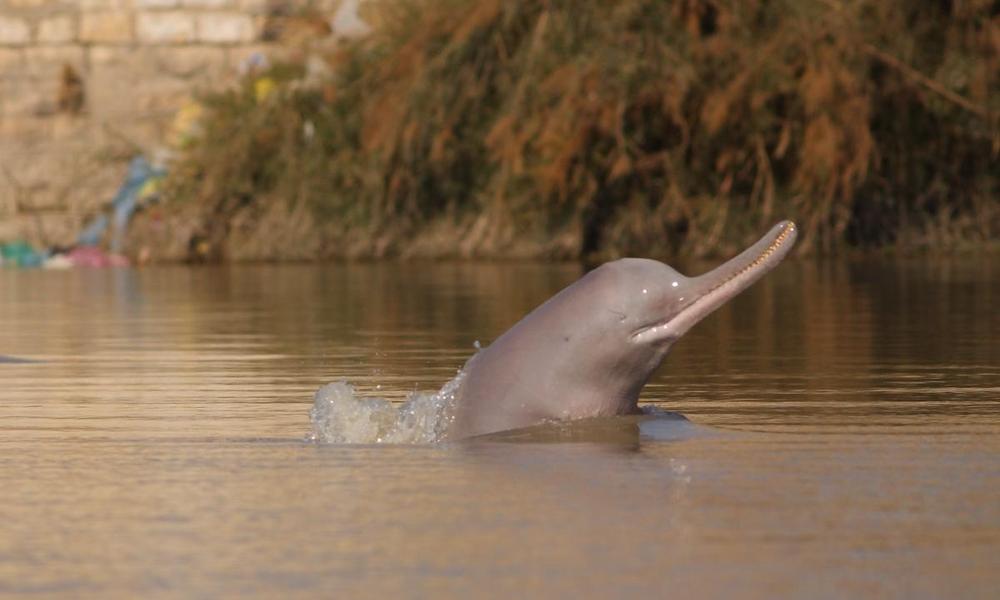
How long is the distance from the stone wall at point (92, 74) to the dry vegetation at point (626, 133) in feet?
9.60

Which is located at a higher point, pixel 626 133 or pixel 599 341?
pixel 626 133

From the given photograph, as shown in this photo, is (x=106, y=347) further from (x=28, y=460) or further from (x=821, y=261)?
(x=821, y=261)

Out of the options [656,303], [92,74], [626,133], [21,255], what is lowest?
[21,255]

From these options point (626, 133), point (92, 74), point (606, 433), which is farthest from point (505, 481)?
point (92, 74)

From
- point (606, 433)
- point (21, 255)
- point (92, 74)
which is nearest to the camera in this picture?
point (606, 433)

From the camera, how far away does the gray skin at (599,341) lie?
6625 millimetres

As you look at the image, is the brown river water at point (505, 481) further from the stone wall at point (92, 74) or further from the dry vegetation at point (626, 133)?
the stone wall at point (92, 74)

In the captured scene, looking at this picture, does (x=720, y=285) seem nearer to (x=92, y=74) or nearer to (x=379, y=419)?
(x=379, y=419)

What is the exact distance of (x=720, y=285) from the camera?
664cm

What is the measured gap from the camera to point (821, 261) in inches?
839

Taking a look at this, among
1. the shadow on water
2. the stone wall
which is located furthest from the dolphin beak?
the stone wall

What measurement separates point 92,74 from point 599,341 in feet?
72.8

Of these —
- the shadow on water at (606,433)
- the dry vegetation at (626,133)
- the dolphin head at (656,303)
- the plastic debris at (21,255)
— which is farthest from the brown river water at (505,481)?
the plastic debris at (21,255)

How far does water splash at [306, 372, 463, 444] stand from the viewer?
6777mm
